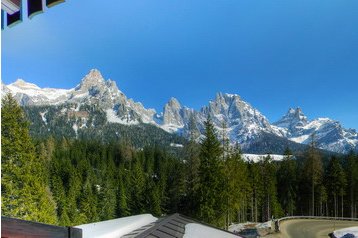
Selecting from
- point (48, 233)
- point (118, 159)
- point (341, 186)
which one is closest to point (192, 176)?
point (341, 186)

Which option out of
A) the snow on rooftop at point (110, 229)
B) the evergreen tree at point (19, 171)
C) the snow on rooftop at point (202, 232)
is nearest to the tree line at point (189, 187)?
the evergreen tree at point (19, 171)

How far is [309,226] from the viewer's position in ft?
175

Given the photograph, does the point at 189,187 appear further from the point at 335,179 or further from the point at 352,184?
the point at 352,184

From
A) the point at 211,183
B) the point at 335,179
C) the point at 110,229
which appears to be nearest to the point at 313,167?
the point at 335,179

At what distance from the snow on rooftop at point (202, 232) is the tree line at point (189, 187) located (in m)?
14.9

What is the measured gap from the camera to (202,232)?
12.9 meters

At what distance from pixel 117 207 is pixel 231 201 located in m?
30.7

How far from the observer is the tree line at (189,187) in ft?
85.3

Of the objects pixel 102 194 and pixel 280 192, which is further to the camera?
pixel 280 192

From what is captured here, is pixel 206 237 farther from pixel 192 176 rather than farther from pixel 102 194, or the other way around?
pixel 102 194

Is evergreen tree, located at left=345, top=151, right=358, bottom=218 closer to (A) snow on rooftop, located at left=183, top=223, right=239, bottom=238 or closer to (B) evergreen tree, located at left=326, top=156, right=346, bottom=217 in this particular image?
(B) evergreen tree, located at left=326, top=156, right=346, bottom=217

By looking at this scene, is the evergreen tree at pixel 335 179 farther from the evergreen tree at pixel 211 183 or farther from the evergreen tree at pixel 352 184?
the evergreen tree at pixel 211 183

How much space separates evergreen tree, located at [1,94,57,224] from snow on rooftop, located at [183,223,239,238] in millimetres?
14596

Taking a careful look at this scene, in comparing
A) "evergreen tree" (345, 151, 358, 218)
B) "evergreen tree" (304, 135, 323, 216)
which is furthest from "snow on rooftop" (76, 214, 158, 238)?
"evergreen tree" (345, 151, 358, 218)
